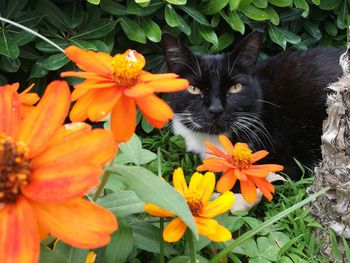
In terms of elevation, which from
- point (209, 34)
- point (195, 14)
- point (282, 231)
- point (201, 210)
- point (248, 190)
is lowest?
point (282, 231)

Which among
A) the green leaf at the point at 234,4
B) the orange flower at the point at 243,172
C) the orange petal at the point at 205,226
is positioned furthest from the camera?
the green leaf at the point at 234,4

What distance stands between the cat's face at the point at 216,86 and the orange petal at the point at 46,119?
4.11ft

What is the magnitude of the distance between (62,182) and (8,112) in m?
0.15

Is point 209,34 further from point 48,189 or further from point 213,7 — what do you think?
point 48,189

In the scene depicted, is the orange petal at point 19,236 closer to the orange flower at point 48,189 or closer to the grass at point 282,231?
the orange flower at point 48,189

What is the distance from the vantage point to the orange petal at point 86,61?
26.0 inches

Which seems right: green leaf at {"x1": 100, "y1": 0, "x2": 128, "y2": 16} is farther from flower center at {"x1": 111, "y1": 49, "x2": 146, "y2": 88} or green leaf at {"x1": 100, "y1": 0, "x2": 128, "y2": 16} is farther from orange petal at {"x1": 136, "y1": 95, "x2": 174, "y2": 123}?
orange petal at {"x1": 136, "y1": 95, "x2": 174, "y2": 123}

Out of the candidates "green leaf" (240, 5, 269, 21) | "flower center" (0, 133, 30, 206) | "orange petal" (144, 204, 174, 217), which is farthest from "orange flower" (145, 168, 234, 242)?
"green leaf" (240, 5, 269, 21)

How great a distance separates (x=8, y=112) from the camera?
56 cm

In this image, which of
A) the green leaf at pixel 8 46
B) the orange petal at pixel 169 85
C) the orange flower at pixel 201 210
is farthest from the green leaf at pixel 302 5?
the orange petal at pixel 169 85

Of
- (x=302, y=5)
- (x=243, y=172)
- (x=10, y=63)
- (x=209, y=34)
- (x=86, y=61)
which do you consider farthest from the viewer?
(x=302, y=5)

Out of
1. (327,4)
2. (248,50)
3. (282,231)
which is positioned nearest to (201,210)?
(282,231)

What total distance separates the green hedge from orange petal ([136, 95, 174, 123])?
133 cm

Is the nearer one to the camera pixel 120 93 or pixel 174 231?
pixel 120 93
